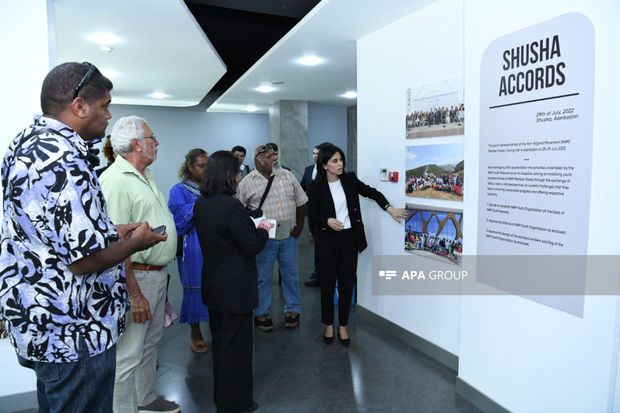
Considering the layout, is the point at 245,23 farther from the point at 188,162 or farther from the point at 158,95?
the point at 158,95

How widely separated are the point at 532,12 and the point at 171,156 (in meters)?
10.4

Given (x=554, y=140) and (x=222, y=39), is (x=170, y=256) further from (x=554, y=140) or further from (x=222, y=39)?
(x=222, y=39)

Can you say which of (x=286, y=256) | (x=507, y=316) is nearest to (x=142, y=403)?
(x=286, y=256)

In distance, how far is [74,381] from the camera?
1377mm

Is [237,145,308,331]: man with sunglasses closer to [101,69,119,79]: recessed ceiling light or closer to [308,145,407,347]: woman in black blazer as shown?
[308,145,407,347]: woman in black blazer

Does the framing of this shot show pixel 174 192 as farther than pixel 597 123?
Yes

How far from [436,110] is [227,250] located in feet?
6.89

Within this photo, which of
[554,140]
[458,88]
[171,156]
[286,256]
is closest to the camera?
[554,140]

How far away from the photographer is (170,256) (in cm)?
238

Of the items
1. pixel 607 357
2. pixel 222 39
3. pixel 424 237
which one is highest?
pixel 222 39

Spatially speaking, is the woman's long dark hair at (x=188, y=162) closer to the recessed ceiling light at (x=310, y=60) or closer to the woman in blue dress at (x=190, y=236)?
the woman in blue dress at (x=190, y=236)

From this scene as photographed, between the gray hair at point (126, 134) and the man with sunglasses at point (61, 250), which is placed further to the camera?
the gray hair at point (126, 134)

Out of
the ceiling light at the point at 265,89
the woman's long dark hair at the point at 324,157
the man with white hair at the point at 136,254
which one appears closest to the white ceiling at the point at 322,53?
the ceiling light at the point at 265,89

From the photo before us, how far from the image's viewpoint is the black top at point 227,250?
2.34 metres
